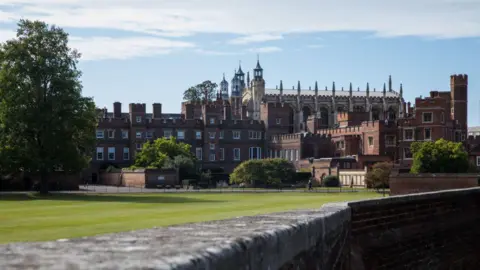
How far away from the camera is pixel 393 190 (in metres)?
55.2

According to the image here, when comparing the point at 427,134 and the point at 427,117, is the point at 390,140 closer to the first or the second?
the point at 427,134

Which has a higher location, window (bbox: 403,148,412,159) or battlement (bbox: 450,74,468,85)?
battlement (bbox: 450,74,468,85)

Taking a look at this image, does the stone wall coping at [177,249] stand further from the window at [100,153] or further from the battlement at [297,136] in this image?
the battlement at [297,136]

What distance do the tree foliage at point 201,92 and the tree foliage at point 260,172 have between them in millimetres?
76267

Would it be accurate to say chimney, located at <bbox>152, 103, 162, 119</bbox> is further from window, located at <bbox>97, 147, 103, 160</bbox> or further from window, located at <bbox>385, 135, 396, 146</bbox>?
window, located at <bbox>385, 135, 396, 146</bbox>

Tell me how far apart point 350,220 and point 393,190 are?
45.5 meters

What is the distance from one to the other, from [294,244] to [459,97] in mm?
110939

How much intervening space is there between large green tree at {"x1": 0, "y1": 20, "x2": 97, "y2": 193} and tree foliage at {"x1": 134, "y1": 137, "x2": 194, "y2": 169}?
30.1 metres

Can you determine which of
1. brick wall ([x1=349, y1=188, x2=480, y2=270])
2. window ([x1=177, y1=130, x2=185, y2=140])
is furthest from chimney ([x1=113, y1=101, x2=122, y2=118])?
brick wall ([x1=349, y1=188, x2=480, y2=270])

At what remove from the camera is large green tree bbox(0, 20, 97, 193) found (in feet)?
187

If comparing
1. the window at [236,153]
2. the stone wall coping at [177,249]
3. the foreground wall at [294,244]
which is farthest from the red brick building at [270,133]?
the stone wall coping at [177,249]

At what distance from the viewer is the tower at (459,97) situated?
11188 cm

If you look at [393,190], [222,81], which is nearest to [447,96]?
[393,190]

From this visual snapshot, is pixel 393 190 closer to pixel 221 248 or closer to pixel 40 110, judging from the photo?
pixel 40 110
